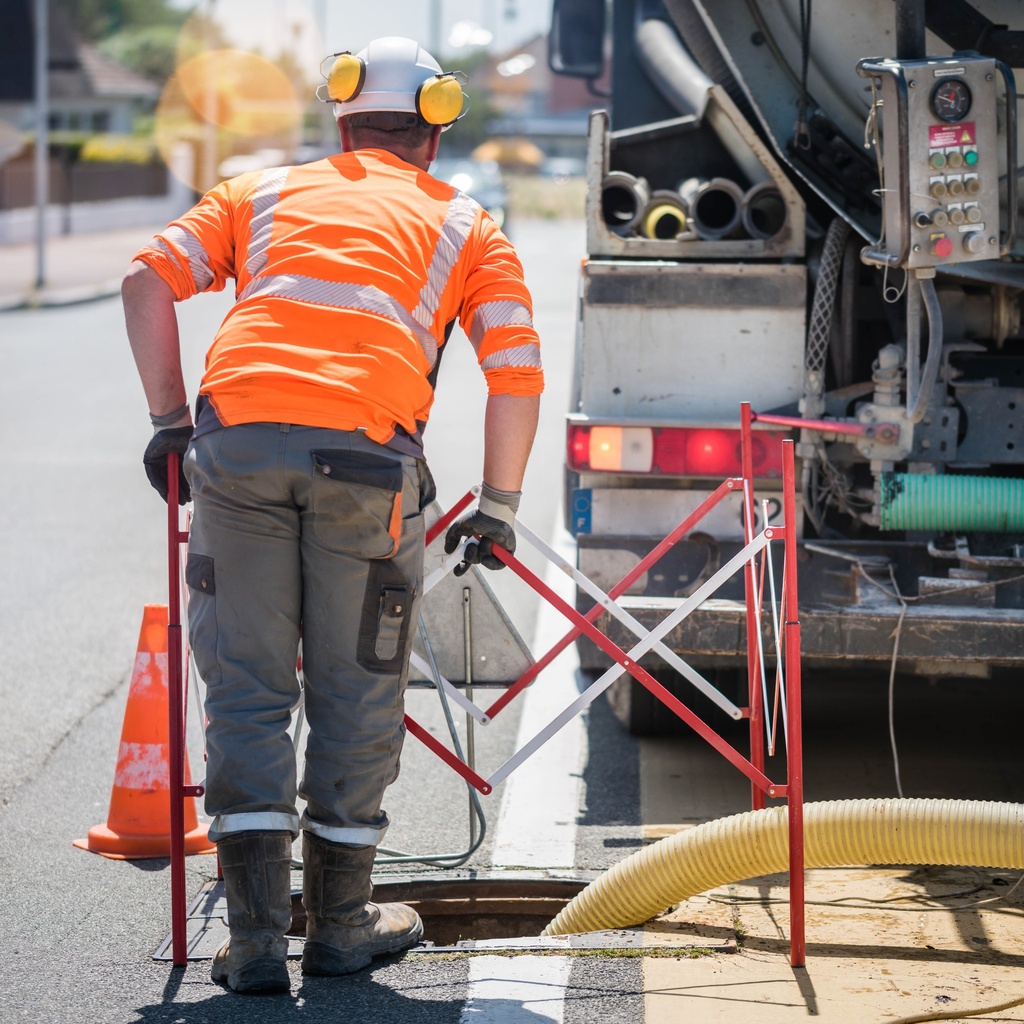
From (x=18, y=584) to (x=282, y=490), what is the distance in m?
4.75

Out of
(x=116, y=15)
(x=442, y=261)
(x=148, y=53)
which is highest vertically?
(x=116, y=15)

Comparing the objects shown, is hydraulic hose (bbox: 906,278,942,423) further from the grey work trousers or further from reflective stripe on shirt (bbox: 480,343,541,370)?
the grey work trousers

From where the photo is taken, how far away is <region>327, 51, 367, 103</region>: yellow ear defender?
12.2 feet

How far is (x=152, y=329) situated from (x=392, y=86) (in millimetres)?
805

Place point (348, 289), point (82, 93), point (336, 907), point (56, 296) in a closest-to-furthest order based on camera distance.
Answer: point (348, 289), point (336, 907), point (56, 296), point (82, 93)

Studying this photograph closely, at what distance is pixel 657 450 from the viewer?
509 cm

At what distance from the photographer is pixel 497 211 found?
32.9 metres

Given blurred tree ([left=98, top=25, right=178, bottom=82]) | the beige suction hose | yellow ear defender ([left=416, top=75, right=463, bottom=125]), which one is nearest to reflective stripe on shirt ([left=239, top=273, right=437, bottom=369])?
yellow ear defender ([left=416, top=75, right=463, bottom=125])

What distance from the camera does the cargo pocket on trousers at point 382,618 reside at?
11.5 ft

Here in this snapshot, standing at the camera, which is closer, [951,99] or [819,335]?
[951,99]

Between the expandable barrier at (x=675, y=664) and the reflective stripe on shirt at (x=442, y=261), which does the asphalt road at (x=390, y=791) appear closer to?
the expandable barrier at (x=675, y=664)

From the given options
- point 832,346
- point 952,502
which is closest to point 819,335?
point 832,346

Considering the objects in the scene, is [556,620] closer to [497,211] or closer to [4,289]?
[4,289]

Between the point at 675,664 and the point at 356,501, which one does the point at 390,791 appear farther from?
the point at 356,501
